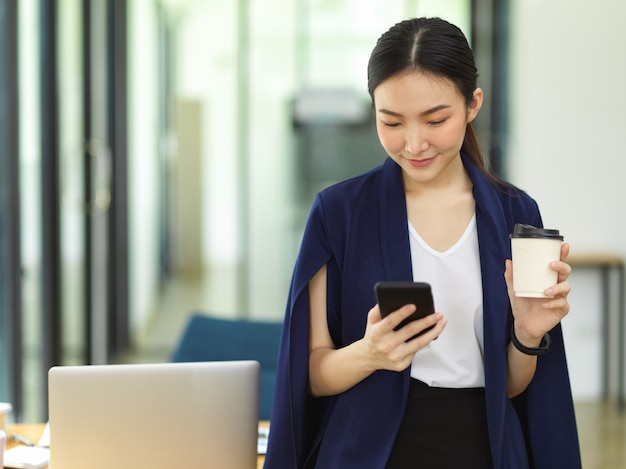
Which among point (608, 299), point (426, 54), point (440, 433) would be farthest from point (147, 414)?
point (608, 299)

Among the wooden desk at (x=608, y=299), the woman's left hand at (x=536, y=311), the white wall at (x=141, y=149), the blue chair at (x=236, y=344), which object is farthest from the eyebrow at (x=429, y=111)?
the white wall at (x=141, y=149)

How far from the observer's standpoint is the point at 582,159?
199 inches

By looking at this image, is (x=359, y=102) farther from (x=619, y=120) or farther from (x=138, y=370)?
(x=138, y=370)

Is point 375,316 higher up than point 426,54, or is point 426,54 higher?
point 426,54

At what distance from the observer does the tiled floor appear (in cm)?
407

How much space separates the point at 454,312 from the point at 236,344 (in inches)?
57.8

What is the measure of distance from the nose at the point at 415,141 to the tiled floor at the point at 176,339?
2.90m

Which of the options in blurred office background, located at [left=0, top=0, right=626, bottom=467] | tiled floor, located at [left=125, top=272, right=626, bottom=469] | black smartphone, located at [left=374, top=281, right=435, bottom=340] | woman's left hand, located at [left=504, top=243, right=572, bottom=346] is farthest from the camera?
blurred office background, located at [left=0, top=0, right=626, bottom=467]

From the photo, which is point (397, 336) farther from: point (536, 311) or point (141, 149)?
point (141, 149)

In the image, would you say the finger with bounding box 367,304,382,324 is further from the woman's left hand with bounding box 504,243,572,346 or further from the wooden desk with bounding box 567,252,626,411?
the wooden desk with bounding box 567,252,626,411

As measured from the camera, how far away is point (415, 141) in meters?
1.40

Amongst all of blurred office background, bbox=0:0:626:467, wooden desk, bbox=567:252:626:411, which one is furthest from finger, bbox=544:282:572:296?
wooden desk, bbox=567:252:626:411

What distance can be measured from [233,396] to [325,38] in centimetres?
444

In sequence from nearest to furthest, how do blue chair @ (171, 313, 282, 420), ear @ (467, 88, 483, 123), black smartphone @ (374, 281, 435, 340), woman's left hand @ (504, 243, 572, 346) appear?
black smartphone @ (374, 281, 435, 340), woman's left hand @ (504, 243, 572, 346), ear @ (467, 88, 483, 123), blue chair @ (171, 313, 282, 420)
